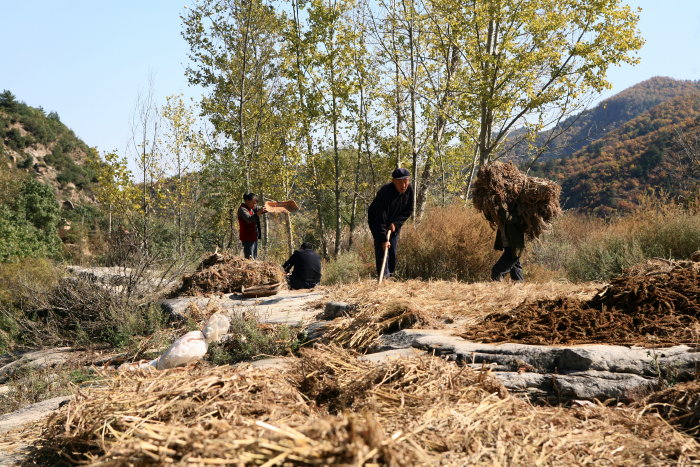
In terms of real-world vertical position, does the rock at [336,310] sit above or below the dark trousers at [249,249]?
below

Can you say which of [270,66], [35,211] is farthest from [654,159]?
[35,211]

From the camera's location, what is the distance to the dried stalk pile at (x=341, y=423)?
1.99 meters

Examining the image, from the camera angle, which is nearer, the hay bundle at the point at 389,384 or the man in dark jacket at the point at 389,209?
the hay bundle at the point at 389,384

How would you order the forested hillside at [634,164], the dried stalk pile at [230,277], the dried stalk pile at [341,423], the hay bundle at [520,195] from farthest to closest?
the forested hillside at [634,164] < the dried stalk pile at [230,277] < the hay bundle at [520,195] < the dried stalk pile at [341,423]

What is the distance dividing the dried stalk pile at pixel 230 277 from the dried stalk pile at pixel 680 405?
673cm

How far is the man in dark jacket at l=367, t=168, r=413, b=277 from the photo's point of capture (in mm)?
8656

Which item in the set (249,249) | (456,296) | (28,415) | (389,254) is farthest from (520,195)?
(28,415)

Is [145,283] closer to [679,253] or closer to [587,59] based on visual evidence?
[679,253]

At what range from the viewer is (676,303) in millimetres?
4504

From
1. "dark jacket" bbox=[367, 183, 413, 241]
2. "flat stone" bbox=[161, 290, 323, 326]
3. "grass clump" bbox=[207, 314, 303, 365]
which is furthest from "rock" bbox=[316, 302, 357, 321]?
"dark jacket" bbox=[367, 183, 413, 241]

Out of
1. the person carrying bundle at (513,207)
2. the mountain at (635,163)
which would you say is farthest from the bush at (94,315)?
the mountain at (635,163)

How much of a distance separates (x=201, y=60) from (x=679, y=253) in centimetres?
1626

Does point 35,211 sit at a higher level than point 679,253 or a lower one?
higher

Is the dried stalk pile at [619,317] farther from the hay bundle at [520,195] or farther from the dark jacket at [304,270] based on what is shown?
the dark jacket at [304,270]
